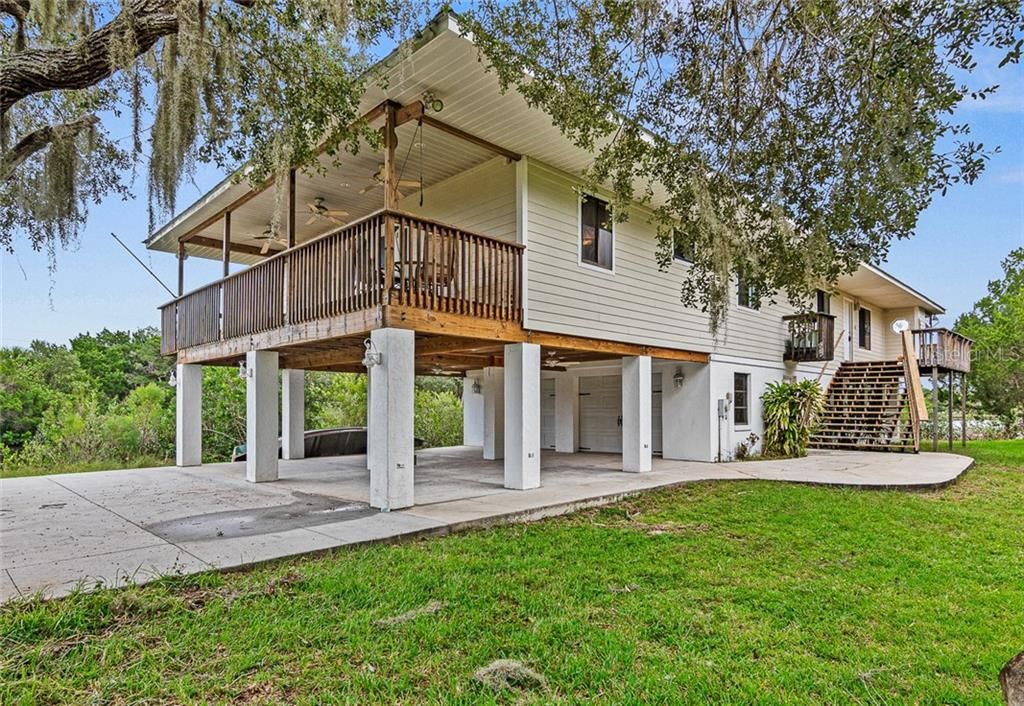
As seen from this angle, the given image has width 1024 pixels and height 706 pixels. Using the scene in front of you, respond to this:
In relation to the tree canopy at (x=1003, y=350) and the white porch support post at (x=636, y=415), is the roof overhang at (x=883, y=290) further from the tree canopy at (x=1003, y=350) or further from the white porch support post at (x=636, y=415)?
the white porch support post at (x=636, y=415)

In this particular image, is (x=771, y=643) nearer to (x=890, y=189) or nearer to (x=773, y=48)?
(x=890, y=189)

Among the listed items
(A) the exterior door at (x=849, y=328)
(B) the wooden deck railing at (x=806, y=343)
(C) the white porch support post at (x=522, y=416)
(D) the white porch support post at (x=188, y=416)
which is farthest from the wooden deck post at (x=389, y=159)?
Answer: (A) the exterior door at (x=849, y=328)

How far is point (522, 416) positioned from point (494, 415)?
4.87 meters

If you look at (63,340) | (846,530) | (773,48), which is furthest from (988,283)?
(63,340)

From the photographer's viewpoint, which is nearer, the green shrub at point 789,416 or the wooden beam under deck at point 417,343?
the wooden beam under deck at point 417,343

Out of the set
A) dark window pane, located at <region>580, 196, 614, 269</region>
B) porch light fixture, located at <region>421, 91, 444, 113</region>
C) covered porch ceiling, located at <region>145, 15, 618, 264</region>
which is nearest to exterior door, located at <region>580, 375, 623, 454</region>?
dark window pane, located at <region>580, 196, 614, 269</region>

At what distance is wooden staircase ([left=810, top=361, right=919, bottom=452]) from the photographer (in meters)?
13.9

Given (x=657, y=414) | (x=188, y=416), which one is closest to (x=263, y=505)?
(x=188, y=416)

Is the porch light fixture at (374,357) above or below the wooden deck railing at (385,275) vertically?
below

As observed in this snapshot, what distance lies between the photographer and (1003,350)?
24.4 metres

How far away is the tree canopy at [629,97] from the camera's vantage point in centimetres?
354

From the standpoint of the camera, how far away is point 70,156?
448 centimetres

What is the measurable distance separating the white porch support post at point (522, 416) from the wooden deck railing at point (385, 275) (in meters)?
0.60

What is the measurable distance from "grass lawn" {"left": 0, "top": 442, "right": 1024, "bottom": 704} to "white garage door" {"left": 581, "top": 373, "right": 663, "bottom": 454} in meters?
7.70
